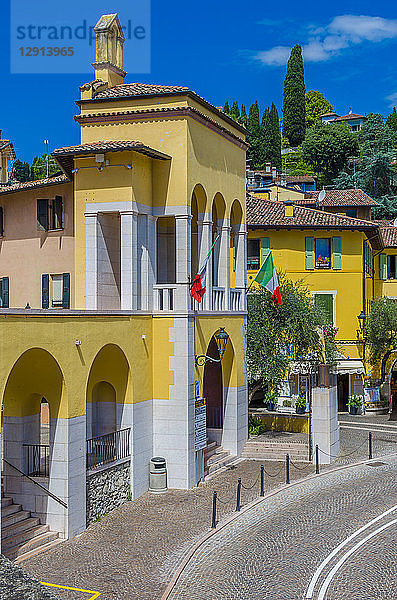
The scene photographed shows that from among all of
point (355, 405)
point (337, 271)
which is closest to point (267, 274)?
point (337, 271)

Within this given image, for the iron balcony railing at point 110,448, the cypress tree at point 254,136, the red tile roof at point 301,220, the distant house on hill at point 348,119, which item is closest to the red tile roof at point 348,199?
the red tile roof at point 301,220

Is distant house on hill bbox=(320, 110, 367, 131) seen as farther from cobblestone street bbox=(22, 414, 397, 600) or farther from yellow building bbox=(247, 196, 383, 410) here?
cobblestone street bbox=(22, 414, 397, 600)

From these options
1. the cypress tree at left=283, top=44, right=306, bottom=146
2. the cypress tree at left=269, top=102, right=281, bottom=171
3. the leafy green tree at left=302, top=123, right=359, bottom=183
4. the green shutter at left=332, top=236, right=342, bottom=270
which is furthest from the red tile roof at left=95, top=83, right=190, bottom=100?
the cypress tree at left=283, top=44, right=306, bottom=146

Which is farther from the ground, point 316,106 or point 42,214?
point 316,106

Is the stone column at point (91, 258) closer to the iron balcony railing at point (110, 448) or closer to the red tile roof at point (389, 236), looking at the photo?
the iron balcony railing at point (110, 448)

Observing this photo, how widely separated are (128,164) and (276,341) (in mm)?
11575

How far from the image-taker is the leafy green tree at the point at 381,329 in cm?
4012

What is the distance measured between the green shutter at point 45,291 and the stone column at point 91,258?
13.0 ft

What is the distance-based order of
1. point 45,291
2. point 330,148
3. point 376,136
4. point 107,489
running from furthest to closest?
point 330,148, point 376,136, point 45,291, point 107,489

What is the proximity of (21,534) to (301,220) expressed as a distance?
28.2m

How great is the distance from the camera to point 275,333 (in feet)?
98.7

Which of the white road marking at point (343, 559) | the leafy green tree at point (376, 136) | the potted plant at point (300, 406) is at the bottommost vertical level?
the white road marking at point (343, 559)

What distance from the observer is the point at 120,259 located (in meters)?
23.4

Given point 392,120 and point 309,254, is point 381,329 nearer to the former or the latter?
point 309,254
